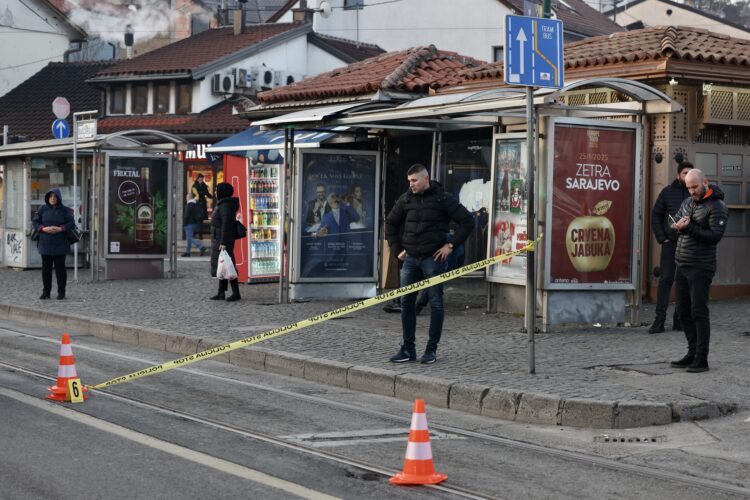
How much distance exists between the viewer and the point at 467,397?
9.28 meters

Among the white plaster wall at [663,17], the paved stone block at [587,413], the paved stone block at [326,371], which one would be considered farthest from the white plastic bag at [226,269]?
the white plaster wall at [663,17]

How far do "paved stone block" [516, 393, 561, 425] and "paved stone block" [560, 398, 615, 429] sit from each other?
7 centimetres

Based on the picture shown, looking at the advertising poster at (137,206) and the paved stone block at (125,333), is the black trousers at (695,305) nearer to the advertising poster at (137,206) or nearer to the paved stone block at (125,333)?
the paved stone block at (125,333)

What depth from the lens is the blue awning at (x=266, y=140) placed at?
645 inches

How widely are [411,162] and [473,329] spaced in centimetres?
487

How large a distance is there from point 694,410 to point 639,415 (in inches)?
18.5

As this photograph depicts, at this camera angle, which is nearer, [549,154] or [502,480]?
[502,480]

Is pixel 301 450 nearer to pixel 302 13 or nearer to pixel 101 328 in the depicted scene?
pixel 101 328

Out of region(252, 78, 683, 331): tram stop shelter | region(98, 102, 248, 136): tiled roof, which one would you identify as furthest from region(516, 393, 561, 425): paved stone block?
region(98, 102, 248, 136): tiled roof

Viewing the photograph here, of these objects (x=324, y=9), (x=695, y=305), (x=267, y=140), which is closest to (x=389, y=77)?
(x=267, y=140)

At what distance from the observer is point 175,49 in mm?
43312

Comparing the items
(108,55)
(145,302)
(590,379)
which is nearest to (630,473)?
(590,379)

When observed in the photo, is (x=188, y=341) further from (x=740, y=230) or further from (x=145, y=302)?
(x=740, y=230)

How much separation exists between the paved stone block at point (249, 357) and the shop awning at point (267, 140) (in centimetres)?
496
